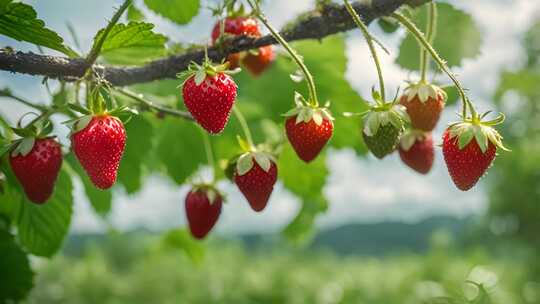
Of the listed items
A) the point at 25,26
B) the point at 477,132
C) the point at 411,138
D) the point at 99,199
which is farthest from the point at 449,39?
the point at 25,26

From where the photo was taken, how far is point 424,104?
1144 millimetres

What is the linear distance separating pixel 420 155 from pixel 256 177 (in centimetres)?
33

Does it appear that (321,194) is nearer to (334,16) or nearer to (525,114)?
(334,16)

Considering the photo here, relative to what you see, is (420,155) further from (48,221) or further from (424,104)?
(48,221)

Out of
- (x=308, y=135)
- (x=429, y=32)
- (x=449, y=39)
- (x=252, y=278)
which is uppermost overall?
(x=252, y=278)

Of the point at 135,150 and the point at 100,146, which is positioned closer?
the point at 100,146

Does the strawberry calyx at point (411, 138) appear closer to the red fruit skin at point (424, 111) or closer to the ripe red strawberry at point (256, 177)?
the red fruit skin at point (424, 111)

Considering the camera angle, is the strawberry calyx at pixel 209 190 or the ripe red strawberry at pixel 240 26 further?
the strawberry calyx at pixel 209 190

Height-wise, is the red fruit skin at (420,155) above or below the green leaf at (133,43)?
above

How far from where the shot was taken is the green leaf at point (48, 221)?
1.33 meters

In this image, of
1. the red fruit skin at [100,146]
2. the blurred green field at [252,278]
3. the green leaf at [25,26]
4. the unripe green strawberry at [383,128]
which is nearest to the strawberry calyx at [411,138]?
the unripe green strawberry at [383,128]

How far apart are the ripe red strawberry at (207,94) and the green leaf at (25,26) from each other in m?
0.18

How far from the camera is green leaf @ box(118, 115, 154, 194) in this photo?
4.55 feet

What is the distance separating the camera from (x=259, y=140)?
1716 mm
